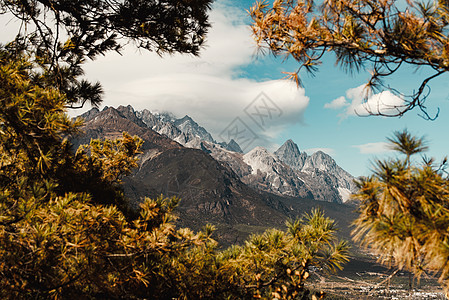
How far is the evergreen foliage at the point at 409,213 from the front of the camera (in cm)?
247

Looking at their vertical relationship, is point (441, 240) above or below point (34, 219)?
above

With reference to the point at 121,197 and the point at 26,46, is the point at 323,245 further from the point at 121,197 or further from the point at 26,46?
the point at 26,46

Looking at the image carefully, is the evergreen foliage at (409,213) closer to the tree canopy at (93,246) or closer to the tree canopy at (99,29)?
the tree canopy at (93,246)

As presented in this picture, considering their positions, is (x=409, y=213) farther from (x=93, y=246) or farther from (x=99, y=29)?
(x=99, y=29)

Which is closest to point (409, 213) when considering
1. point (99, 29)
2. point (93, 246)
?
point (93, 246)

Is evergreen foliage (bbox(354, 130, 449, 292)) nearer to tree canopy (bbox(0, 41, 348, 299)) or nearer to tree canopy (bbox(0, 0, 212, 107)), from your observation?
tree canopy (bbox(0, 41, 348, 299))

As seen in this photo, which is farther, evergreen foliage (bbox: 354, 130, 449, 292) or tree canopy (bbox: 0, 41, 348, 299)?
tree canopy (bbox: 0, 41, 348, 299)

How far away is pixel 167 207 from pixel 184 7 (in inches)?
185

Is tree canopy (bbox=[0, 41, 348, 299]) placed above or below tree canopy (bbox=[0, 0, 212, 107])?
below

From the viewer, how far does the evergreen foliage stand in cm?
247

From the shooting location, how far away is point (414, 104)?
12.8ft

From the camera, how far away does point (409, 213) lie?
2.61 metres

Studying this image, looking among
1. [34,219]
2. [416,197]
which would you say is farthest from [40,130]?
[416,197]

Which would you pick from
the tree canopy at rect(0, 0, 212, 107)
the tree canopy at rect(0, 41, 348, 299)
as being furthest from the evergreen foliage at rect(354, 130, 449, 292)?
the tree canopy at rect(0, 0, 212, 107)
